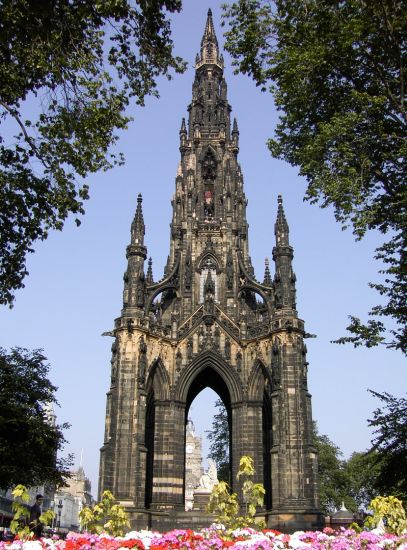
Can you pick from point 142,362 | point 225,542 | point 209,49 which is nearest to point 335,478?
point 142,362

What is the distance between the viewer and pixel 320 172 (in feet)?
46.9

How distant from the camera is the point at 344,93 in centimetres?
1479

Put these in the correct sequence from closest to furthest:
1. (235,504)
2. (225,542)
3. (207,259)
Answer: (225,542) → (235,504) → (207,259)

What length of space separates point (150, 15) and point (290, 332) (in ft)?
63.4

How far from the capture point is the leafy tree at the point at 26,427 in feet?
86.5

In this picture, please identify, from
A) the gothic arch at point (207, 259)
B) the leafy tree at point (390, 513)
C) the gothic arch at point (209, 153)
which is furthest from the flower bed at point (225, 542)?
the gothic arch at point (209, 153)

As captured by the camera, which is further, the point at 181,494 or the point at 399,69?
the point at 181,494

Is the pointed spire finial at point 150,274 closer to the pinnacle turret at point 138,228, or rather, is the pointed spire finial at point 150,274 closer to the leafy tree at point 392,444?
the pinnacle turret at point 138,228

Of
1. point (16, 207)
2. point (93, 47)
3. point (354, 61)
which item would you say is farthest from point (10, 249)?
point (354, 61)

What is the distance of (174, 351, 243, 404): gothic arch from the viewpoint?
29.6m

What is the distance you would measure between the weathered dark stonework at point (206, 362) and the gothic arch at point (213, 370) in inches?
2.1

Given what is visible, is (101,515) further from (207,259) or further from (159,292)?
(207,259)

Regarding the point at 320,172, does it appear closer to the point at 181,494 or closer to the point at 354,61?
the point at 354,61

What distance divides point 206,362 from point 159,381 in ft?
8.45
